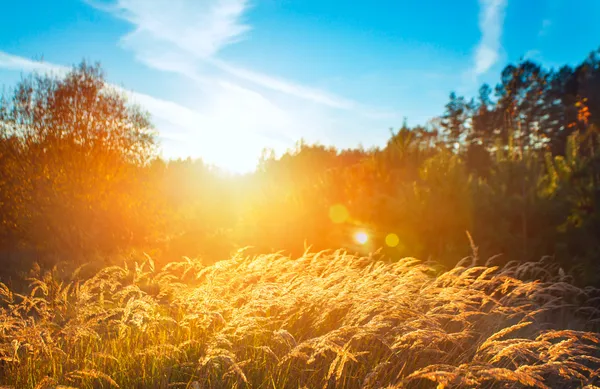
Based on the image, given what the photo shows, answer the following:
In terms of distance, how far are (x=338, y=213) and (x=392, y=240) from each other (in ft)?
7.31

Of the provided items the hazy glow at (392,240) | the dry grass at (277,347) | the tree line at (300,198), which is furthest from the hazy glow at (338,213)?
the dry grass at (277,347)

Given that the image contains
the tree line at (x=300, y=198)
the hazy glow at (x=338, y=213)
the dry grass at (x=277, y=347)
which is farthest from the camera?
the hazy glow at (x=338, y=213)

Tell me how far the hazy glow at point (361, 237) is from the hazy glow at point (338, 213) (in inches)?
39.3

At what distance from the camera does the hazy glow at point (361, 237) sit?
29.3ft

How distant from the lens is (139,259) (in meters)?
10.9

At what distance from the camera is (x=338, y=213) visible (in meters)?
10.5

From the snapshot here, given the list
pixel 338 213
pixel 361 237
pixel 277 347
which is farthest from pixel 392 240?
pixel 277 347

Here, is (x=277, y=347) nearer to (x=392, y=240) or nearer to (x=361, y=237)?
(x=392, y=240)

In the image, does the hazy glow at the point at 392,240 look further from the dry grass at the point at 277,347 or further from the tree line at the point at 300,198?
the dry grass at the point at 277,347

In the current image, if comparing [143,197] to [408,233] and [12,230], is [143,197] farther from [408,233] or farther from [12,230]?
[408,233]

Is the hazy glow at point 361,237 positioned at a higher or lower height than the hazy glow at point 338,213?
lower

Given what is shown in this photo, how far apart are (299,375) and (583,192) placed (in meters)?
6.66

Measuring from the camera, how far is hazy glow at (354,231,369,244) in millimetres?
8945

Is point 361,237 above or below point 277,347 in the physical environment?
above
